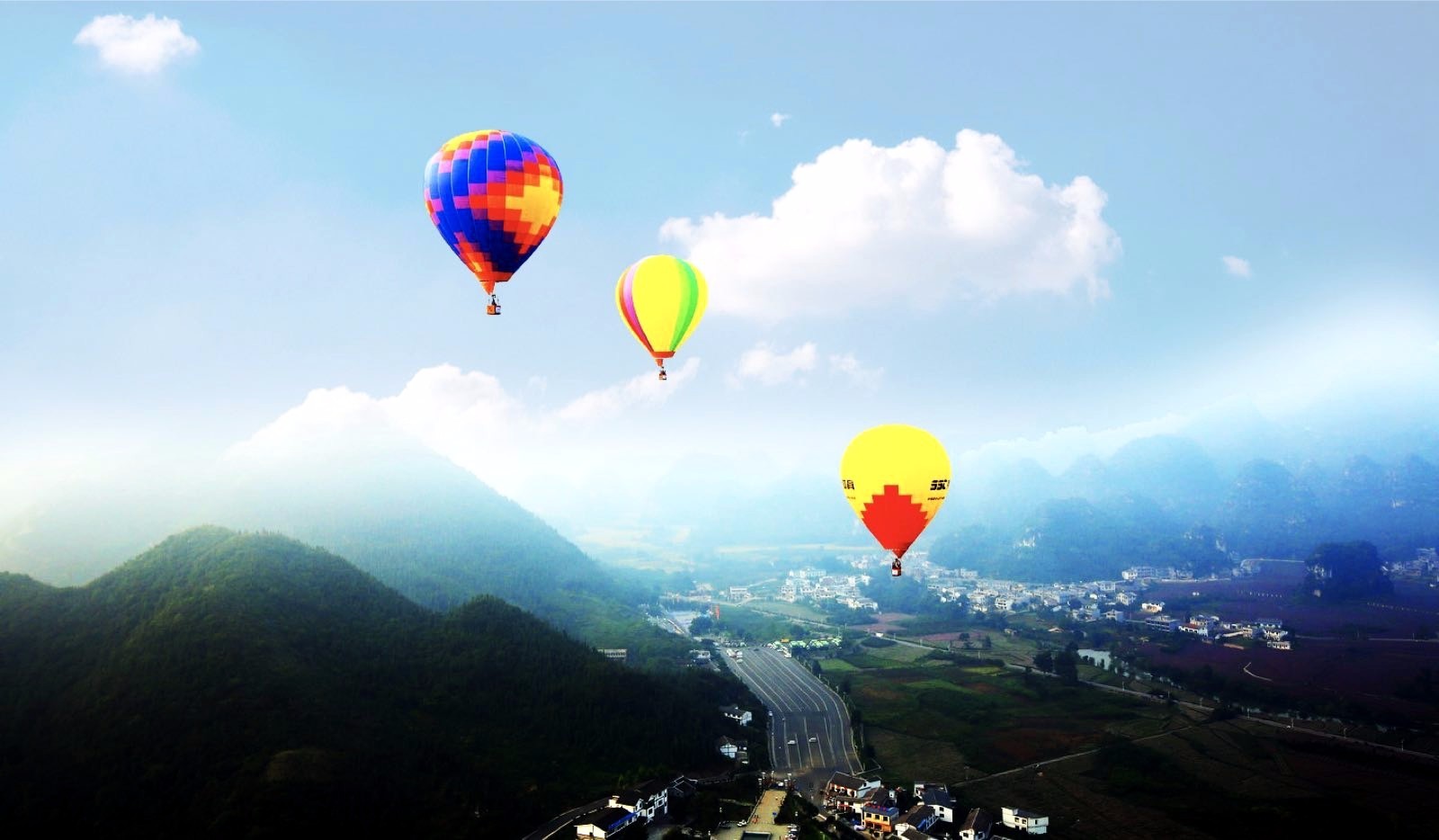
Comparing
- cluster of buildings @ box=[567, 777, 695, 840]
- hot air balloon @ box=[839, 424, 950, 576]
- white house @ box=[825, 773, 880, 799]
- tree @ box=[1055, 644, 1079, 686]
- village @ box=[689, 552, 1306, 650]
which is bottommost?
white house @ box=[825, 773, 880, 799]

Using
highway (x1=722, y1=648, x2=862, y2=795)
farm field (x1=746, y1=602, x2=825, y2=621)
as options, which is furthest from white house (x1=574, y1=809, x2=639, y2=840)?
farm field (x1=746, y1=602, x2=825, y2=621)

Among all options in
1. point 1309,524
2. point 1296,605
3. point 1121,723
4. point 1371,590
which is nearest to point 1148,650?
point 1121,723

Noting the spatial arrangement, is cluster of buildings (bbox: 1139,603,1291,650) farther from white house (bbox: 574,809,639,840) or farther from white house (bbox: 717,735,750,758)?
white house (bbox: 574,809,639,840)

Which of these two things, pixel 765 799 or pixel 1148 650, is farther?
pixel 1148 650

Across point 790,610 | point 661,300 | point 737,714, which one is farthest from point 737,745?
point 790,610

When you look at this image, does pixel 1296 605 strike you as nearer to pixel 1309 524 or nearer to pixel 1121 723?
pixel 1121 723

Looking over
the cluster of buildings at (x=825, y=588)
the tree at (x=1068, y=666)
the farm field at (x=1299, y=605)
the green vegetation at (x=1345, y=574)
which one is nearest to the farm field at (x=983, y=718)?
the tree at (x=1068, y=666)

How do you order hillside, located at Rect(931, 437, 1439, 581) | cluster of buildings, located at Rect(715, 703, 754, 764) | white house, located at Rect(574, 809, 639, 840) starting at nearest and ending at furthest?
white house, located at Rect(574, 809, 639, 840) → cluster of buildings, located at Rect(715, 703, 754, 764) → hillside, located at Rect(931, 437, 1439, 581)
